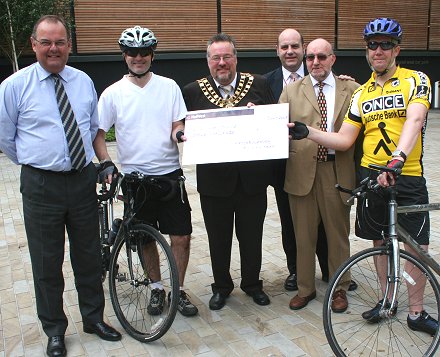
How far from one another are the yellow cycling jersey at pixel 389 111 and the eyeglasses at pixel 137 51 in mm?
1545

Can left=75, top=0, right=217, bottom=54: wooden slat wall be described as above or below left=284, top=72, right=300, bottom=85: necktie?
above

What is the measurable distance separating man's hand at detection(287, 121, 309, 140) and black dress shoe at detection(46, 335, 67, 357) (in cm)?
219

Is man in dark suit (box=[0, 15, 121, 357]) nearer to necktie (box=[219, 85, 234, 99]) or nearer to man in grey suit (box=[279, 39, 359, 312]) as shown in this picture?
necktie (box=[219, 85, 234, 99])

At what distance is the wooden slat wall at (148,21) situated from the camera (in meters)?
14.9

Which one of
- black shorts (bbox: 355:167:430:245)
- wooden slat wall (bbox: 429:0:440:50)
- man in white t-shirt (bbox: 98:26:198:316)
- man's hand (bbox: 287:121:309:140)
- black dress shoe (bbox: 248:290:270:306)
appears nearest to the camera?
black shorts (bbox: 355:167:430:245)

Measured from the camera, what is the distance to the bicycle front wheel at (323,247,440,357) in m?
3.01

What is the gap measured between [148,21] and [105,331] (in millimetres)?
13351

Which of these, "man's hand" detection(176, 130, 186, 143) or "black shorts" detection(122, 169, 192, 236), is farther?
"black shorts" detection(122, 169, 192, 236)

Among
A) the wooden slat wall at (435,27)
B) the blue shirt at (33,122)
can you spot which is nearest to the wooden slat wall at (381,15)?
the wooden slat wall at (435,27)

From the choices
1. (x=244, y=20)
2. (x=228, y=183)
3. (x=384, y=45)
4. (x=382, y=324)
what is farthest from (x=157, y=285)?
(x=244, y=20)

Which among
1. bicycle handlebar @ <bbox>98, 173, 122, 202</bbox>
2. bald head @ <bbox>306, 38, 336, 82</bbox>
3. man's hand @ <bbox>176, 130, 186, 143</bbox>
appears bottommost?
bicycle handlebar @ <bbox>98, 173, 122, 202</bbox>

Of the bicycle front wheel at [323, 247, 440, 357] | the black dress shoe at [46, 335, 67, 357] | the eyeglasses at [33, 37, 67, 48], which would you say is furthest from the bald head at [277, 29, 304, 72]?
the black dress shoe at [46, 335, 67, 357]

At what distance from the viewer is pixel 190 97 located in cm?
389

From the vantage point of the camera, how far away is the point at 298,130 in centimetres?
348
